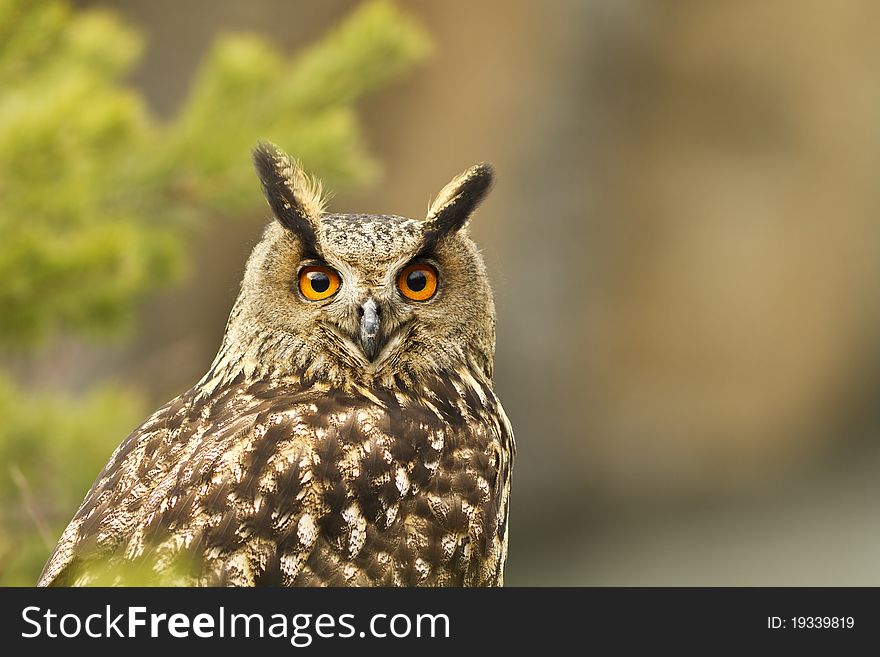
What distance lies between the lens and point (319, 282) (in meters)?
2.34

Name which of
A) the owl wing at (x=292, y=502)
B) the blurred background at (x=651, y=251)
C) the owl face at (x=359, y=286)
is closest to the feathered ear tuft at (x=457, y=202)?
the owl face at (x=359, y=286)

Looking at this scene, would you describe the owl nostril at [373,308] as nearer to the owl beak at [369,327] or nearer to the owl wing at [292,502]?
the owl beak at [369,327]

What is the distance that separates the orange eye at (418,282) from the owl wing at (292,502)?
27 cm

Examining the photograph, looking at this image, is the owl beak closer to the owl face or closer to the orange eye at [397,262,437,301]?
the owl face

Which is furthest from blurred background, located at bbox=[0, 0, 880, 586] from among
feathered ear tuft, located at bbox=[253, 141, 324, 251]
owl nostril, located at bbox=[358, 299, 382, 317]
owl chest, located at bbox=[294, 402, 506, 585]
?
owl chest, located at bbox=[294, 402, 506, 585]

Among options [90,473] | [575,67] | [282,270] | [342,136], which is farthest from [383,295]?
[575,67]

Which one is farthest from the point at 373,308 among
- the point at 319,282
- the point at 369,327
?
the point at 319,282

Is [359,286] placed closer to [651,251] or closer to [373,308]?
[373,308]

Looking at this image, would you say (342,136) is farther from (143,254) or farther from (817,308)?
(817,308)

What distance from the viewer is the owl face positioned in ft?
7.47

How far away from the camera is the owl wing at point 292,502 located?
189 cm
